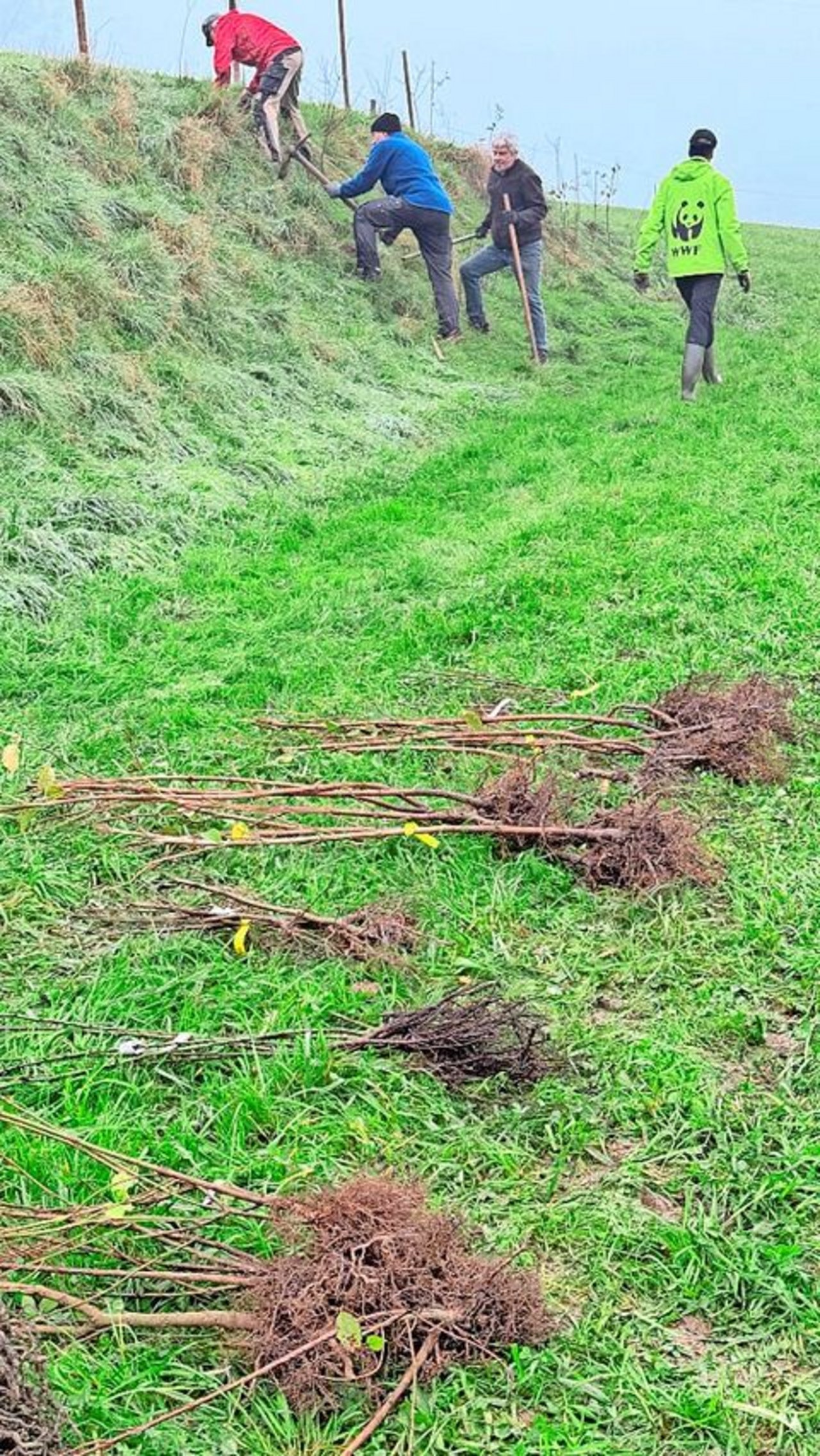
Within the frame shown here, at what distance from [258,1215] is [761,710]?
8.52 ft

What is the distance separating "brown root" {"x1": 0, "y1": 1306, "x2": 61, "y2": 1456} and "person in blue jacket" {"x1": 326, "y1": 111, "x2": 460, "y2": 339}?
473 inches

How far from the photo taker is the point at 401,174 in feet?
40.1

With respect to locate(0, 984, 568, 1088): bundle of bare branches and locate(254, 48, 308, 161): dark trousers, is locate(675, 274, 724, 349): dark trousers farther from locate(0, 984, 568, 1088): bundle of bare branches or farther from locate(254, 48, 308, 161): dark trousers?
locate(0, 984, 568, 1088): bundle of bare branches

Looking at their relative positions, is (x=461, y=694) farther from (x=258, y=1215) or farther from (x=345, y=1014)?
(x=258, y=1215)

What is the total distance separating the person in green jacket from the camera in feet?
31.4

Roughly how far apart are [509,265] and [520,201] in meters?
0.71

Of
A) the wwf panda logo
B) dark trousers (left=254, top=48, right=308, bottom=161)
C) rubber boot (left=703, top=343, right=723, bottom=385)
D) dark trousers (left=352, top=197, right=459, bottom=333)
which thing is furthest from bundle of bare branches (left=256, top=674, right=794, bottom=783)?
dark trousers (left=254, top=48, right=308, bottom=161)

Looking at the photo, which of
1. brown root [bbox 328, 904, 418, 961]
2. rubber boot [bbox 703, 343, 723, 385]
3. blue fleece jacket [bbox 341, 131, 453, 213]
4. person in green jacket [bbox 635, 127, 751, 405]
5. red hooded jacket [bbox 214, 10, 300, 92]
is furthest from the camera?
red hooded jacket [bbox 214, 10, 300, 92]

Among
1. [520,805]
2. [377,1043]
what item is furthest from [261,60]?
[377,1043]

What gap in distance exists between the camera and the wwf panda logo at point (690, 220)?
9.60 metres

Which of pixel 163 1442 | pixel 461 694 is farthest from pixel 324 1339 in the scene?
pixel 461 694

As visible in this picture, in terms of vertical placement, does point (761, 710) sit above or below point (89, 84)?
below

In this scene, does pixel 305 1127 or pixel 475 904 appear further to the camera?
pixel 475 904

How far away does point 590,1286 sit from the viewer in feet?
7.16
